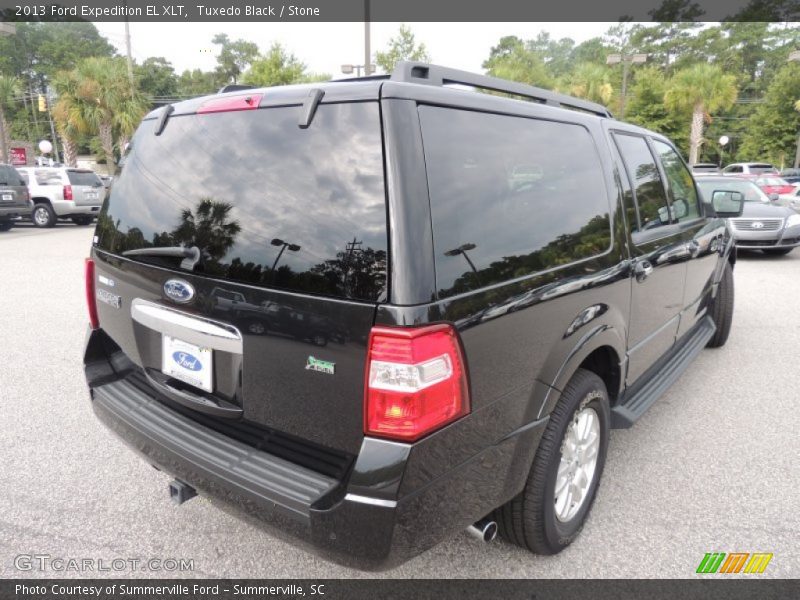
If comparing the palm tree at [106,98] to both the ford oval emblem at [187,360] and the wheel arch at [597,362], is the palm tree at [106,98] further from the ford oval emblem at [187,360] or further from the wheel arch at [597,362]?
the wheel arch at [597,362]

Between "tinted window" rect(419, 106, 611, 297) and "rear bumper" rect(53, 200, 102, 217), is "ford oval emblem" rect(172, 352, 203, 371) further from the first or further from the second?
"rear bumper" rect(53, 200, 102, 217)

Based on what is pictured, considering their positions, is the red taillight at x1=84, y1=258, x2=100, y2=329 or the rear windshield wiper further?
the red taillight at x1=84, y1=258, x2=100, y2=329

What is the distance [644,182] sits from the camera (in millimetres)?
3107

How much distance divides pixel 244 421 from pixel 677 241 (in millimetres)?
2774

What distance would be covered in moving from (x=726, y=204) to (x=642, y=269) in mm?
2344

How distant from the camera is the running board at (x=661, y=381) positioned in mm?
2781

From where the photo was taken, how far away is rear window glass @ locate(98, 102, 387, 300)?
1.66 meters

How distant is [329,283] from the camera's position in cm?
169

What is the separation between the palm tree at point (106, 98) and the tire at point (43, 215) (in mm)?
11968

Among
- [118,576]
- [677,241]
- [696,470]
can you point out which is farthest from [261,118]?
[696,470]

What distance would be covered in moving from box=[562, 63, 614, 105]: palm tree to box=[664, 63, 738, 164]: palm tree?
3391 mm

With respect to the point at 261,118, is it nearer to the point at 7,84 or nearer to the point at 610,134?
the point at 610,134
